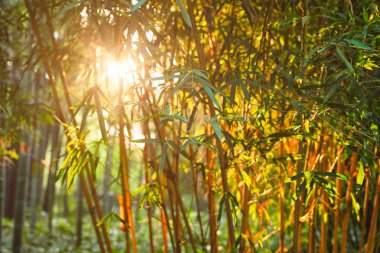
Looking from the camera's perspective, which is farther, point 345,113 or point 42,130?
point 42,130

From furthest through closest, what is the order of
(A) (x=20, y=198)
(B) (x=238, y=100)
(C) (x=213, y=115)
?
(A) (x=20, y=198)
(B) (x=238, y=100)
(C) (x=213, y=115)

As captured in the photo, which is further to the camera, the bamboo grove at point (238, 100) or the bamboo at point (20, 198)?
the bamboo at point (20, 198)

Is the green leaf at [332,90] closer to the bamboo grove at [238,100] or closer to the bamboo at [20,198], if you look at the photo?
the bamboo grove at [238,100]

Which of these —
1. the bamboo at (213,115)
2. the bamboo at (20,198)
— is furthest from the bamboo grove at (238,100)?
the bamboo at (20,198)

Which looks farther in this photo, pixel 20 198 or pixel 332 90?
pixel 20 198

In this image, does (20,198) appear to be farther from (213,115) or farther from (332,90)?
(332,90)

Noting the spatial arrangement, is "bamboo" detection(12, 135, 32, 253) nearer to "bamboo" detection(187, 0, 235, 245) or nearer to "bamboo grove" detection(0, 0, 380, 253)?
"bamboo grove" detection(0, 0, 380, 253)

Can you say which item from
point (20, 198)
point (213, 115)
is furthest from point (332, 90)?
point (20, 198)

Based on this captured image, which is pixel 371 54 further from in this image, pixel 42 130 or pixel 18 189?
pixel 42 130

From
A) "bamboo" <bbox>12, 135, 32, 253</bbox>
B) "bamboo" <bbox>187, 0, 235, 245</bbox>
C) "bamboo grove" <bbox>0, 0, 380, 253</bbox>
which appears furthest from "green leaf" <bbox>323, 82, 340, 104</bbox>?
"bamboo" <bbox>12, 135, 32, 253</bbox>

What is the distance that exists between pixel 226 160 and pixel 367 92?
1.81 ft

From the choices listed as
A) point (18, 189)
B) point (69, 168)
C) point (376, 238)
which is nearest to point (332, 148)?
point (376, 238)

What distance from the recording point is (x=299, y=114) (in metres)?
1.59

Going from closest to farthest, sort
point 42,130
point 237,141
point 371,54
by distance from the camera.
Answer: point 371,54 < point 237,141 < point 42,130
